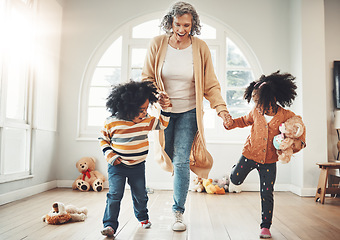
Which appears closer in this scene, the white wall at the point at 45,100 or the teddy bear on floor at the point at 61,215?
the teddy bear on floor at the point at 61,215

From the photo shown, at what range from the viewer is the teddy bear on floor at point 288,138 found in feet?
5.90

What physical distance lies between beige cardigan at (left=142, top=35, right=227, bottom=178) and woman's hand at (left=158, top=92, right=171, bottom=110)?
4.3 inches

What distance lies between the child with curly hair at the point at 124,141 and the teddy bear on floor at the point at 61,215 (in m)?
0.43

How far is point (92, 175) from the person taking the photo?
363 cm

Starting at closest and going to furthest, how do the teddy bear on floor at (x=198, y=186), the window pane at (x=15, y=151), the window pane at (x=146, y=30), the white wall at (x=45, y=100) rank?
1. the window pane at (x=15, y=151)
2. the white wall at (x=45, y=100)
3. the teddy bear on floor at (x=198, y=186)
4. the window pane at (x=146, y=30)

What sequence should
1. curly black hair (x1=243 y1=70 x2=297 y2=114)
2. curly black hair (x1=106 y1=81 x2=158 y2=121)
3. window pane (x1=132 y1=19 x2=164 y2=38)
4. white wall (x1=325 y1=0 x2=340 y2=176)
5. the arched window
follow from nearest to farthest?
curly black hair (x1=106 y1=81 x2=158 y2=121) < curly black hair (x1=243 y1=70 x2=297 y2=114) < white wall (x1=325 y1=0 x2=340 y2=176) < the arched window < window pane (x1=132 y1=19 x2=164 y2=38)

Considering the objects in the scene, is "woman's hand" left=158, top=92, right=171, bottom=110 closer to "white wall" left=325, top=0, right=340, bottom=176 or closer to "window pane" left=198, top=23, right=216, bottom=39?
"window pane" left=198, top=23, right=216, bottom=39

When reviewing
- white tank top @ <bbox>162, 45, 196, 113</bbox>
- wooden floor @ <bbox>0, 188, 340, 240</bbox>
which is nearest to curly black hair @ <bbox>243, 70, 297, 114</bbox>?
white tank top @ <bbox>162, 45, 196, 113</bbox>

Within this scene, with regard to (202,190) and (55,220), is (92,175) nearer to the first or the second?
(202,190)

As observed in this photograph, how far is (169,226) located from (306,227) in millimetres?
932

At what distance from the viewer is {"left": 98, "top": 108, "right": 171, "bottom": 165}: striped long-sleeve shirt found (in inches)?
69.8

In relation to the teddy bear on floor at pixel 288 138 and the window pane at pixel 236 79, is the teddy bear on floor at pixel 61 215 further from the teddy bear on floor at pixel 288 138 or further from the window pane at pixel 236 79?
the window pane at pixel 236 79

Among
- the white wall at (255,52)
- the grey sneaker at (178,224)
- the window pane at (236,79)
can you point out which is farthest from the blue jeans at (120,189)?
the window pane at (236,79)

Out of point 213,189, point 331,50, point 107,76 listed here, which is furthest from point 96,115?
point 331,50
